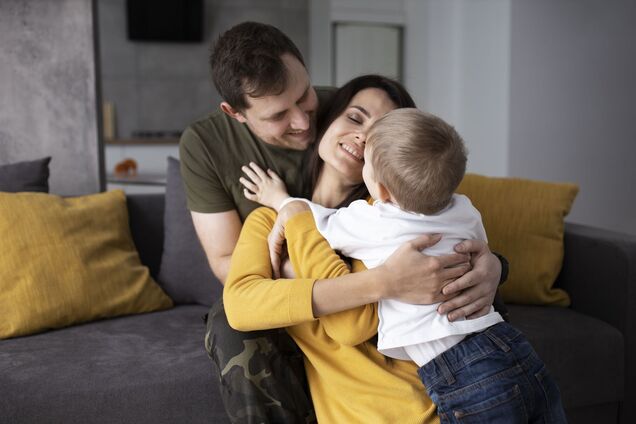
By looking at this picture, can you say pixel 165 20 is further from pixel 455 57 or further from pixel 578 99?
pixel 578 99

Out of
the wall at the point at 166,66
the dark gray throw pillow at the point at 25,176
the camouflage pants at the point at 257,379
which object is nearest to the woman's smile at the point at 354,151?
the camouflage pants at the point at 257,379

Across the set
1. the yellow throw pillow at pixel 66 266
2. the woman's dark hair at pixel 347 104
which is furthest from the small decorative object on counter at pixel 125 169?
the woman's dark hair at pixel 347 104

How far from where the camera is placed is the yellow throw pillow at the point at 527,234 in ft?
7.64

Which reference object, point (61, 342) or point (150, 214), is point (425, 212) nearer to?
point (61, 342)

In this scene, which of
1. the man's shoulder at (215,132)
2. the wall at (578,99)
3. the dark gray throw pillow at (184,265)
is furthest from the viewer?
the wall at (578,99)

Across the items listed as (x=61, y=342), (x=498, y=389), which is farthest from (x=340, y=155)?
(x=61, y=342)

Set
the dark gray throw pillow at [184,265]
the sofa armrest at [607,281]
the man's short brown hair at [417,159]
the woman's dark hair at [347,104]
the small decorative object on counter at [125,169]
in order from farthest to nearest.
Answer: the small decorative object on counter at [125,169] → the dark gray throw pillow at [184,265] → the sofa armrest at [607,281] → the woman's dark hair at [347,104] → the man's short brown hair at [417,159]

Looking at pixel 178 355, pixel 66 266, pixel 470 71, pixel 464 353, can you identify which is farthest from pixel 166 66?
pixel 464 353

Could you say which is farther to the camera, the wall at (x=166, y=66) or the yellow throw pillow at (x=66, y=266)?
the wall at (x=166, y=66)

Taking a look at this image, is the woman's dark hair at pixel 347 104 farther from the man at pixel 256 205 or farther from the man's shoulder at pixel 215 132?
the man's shoulder at pixel 215 132

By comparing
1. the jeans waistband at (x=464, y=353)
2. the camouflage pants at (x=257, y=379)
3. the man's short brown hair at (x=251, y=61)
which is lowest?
the camouflage pants at (x=257, y=379)

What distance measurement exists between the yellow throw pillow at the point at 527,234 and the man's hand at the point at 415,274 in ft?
3.51

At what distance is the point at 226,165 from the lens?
2021 millimetres

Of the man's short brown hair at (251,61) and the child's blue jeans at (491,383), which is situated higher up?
the man's short brown hair at (251,61)
